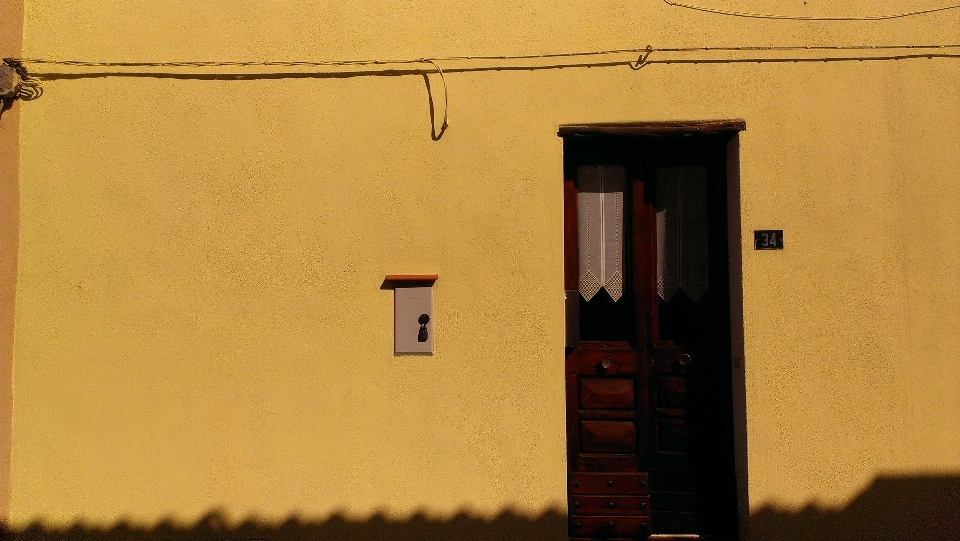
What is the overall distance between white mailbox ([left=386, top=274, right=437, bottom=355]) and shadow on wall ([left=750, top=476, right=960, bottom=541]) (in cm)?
210

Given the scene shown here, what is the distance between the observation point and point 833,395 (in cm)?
369

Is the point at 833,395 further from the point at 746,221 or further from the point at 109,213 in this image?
the point at 109,213

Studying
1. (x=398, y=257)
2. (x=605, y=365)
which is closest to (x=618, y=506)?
Result: (x=605, y=365)

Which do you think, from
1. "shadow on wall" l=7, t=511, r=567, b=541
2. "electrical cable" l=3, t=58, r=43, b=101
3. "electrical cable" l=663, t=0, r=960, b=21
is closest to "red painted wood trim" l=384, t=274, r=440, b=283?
"shadow on wall" l=7, t=511, r=567, b=541

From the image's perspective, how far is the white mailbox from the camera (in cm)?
378

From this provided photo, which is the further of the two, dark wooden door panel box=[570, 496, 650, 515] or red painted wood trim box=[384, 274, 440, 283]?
dark wooden door panel box=[570, 496, 650, 515]

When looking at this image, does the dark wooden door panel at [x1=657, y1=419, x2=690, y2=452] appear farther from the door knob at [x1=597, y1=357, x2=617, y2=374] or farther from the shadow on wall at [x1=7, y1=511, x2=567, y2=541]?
the shadow on wall at [x1=7, y1=511, x2=567, y2=541]

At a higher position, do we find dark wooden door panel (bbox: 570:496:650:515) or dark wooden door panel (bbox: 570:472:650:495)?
dark wooden door panel (bbox: 570:472:650:495)

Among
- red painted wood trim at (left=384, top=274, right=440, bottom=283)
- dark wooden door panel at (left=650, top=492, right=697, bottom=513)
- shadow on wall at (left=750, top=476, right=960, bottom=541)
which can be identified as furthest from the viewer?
dark wooden door panel at (left=650, top=492, right=697, bottom=513)

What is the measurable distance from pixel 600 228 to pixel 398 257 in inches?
47.8

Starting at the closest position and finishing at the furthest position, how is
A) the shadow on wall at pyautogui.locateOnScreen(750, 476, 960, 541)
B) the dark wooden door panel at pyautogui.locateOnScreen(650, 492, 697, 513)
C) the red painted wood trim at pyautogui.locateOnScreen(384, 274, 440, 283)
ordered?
the shadow on wall at pyautogui.locateOnScreen(750, 476, 960, 541) → the red painted wood trim at pyautogui.locateOnScreen(384, 274, 440, 283) → the dark wooden door panel at pyautogui.locateOnScreen(650, 492, 697, 513)

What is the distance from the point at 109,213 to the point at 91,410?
3.79ft

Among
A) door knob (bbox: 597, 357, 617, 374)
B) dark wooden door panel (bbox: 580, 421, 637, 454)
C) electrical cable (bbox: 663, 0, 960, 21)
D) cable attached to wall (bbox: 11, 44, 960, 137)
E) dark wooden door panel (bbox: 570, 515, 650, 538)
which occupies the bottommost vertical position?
dark wooden door panel (bbox: 570, 515, 650, 538)

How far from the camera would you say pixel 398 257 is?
3.84 meters
